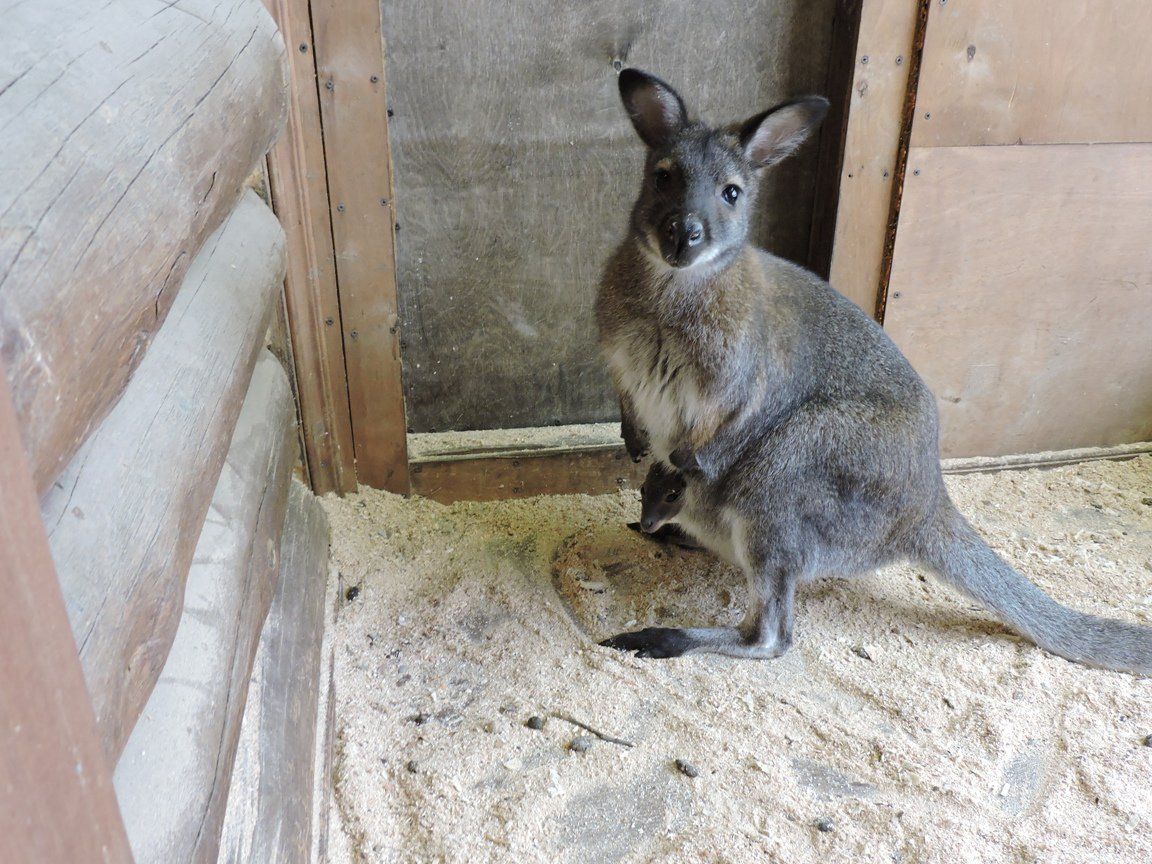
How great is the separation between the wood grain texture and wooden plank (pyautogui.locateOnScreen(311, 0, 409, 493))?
0.19m

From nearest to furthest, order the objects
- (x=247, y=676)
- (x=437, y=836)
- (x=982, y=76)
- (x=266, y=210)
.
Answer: (x=247, y=676)
(x=437, y=836)
(x=266, y=210)
(x=982, y=76)

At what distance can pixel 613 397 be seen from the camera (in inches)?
132

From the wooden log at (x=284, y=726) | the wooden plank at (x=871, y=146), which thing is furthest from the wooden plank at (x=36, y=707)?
the wooden plank at (x=871, y=146)

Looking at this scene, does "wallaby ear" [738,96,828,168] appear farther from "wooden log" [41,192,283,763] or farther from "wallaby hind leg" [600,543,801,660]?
"wooden log" [41,192,283,763]

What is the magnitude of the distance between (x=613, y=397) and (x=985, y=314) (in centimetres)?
133

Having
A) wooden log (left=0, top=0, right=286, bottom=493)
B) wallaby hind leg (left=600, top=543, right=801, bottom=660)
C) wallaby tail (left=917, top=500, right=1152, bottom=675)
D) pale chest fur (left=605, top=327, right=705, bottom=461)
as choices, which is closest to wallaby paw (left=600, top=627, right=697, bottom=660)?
wallaby hind leg (left=600, top=543, right=801, bottom=660)

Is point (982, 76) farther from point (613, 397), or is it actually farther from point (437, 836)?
point (437, 836)

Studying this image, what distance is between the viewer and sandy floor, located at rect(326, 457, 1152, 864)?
1.91 metres

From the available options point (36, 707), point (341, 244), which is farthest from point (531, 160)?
point (36, 707)

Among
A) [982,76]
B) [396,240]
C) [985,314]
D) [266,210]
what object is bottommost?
[985,314]

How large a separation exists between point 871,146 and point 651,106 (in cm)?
89

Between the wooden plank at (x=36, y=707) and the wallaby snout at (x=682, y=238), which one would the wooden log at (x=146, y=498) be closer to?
the wooden plank at (x=36, y=707)

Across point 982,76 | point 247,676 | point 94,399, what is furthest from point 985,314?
point 94,399

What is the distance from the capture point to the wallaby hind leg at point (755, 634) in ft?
8.09
